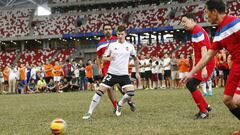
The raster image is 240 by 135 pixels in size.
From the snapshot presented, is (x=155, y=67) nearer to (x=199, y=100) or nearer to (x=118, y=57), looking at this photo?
(x=118, y=57)

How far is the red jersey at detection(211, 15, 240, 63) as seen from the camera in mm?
5812

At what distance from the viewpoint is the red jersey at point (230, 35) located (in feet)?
19.1

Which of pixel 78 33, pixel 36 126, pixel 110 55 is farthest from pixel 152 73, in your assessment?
pixel 78 33

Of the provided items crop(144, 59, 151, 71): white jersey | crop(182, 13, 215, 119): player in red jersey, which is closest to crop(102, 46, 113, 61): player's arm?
crop(182, 13, 215, 119): player in red jersey

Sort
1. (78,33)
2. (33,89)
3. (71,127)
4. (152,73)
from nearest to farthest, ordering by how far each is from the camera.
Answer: (71,127) → (152,73) → (33,89) → (78,33)

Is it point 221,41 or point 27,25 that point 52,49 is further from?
point 221,41

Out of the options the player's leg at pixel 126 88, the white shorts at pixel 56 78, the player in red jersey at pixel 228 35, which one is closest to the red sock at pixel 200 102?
the player's leg at pixel 126 88

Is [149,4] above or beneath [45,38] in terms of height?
above

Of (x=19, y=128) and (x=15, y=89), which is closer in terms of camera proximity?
(x=19, y=128)

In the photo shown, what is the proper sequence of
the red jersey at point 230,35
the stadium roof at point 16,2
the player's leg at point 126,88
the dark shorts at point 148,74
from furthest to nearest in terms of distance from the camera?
the stadium roof at point 16,2
the dark shorts at point 148,74
the player's leg at point 126,88
the red jersey at point 230,35

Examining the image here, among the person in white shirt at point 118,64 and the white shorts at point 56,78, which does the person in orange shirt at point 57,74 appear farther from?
the person in white shirt at point 118,64

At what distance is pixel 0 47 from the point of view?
65000 millimetres

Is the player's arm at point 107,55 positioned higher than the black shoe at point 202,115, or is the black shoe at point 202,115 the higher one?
the player's arm at point 107,55

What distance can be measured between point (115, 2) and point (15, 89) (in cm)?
3319
